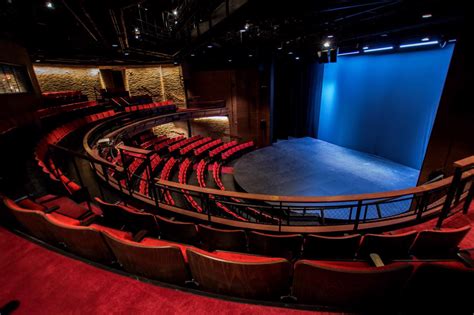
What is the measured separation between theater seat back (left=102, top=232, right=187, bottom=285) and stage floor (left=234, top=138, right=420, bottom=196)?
18.0 ft

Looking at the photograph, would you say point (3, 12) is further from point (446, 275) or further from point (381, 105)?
point (381, 105)

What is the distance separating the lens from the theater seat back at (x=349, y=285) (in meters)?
1.33

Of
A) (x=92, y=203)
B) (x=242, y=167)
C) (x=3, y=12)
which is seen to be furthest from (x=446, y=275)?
(x=3, y=12)

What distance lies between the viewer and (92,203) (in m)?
3.29

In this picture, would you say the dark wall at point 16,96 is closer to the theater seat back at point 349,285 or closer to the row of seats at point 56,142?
the row of seats at point 56,142

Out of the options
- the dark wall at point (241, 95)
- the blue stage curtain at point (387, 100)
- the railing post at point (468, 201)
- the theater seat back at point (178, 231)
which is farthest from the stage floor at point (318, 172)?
the theater seat back at point (178, 231)

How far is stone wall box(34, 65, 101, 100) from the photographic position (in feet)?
32.1

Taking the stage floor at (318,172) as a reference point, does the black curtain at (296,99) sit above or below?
above

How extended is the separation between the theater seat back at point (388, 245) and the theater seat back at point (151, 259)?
185cm

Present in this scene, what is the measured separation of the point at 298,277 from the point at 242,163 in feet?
26.5

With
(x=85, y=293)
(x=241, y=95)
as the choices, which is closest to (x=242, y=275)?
(x=85, y=293)

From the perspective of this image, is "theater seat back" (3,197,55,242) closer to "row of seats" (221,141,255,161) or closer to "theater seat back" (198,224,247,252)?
"theater seat back" (198,224,247,252)

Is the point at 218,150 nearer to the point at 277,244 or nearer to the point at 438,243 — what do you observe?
the point at 277,244

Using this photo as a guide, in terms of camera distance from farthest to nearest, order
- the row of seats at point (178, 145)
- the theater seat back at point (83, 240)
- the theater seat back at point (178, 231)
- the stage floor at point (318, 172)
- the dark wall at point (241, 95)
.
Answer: the dark wall at point (241, 95), the row of seats at point (178, 145), the stage floor at point (318, 172), the theater seat back at point (178, 231), the theater seat back at point (83, 240)
